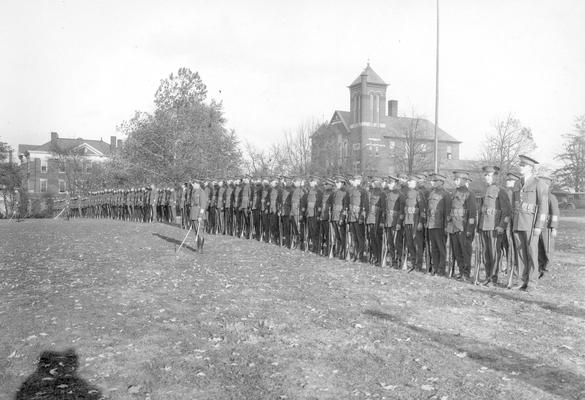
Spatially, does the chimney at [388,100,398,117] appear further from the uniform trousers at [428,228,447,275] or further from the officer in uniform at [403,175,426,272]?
the uniform trousers at [428,228,447,275]

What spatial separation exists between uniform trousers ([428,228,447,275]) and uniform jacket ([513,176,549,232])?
1.99 m

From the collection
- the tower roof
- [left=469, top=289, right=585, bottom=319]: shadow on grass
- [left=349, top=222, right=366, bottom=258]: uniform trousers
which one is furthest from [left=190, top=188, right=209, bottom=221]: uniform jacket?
the tower roof

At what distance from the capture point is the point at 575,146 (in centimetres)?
5944

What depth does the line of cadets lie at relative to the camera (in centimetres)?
1096

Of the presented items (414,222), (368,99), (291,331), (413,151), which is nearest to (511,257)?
(414,222)

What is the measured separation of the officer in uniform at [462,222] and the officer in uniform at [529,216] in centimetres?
117

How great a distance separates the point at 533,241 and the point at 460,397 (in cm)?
604

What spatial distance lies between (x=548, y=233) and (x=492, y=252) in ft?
4.24

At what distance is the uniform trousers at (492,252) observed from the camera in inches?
447

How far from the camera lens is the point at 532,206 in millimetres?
10625

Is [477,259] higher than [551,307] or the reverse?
higher

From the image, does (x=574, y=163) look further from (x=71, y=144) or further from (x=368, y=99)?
(x=71, y=144)

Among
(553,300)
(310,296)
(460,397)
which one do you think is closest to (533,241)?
(553,300)

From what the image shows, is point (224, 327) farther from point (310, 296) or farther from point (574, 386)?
point (574, 386)
